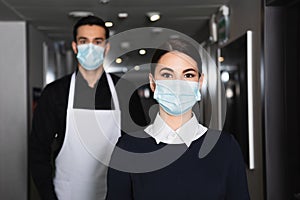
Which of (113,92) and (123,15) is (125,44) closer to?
(123,15)

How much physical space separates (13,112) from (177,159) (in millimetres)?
2564

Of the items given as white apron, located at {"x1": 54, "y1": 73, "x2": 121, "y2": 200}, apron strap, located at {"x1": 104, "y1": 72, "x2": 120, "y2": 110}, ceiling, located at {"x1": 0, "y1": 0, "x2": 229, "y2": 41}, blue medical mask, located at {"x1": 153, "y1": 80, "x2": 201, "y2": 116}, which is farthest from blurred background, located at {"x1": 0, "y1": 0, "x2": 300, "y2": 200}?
blue medical mask, located at {"x1": 153, "y1": 80, "x2": 201, "y2": 116}

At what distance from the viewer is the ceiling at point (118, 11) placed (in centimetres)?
278

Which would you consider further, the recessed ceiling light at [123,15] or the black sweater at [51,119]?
the recessed ceiling light at [123,15]

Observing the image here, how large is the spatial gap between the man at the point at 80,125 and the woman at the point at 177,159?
0.62 m

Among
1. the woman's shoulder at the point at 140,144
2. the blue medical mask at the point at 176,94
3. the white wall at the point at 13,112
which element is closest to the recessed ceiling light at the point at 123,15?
the white wall at the point at 13,112

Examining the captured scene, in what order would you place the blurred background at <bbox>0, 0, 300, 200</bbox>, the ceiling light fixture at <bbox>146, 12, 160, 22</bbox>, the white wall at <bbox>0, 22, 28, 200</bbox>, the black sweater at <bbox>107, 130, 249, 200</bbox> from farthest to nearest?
the white wall at <bbox>0, 22, 28, 200</bbox> < the ceiling light fixture at <bbox>146, 12, 160, 22</bbox> < the blurred background at <bbox>0, 0, 300, 200</bbox> < the black sweater at <bbox>107, 130, 249, 200</bbox>

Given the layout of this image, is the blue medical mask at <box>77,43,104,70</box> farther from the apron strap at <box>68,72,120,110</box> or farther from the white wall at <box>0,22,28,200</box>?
the white wall at <box>0,22,28,200</box>

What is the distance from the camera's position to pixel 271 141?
1874mm

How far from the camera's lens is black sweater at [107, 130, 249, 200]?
1.07 meters

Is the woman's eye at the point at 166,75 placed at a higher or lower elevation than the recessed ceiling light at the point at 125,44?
lower

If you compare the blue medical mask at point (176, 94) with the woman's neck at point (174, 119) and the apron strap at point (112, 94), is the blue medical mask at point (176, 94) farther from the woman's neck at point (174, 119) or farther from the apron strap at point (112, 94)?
the apron strap at point (112, 94)

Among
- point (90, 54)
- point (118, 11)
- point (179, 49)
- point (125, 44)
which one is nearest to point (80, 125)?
point (90, 54)

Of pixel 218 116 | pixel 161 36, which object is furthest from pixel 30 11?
pixel 218 116
